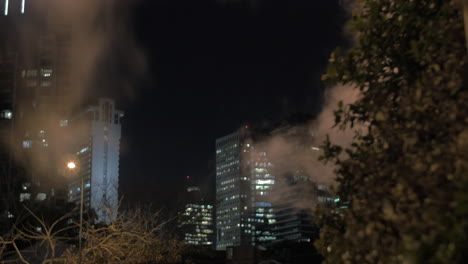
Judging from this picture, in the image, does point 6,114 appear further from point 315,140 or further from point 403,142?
point 403,142

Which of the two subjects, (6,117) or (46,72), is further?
(46,72)

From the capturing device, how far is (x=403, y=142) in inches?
174

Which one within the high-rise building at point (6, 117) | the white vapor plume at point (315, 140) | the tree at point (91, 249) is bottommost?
the tree at point (91, 249)

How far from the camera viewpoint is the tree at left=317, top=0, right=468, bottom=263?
3.39 metres

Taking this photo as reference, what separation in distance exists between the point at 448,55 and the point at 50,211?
40.1m

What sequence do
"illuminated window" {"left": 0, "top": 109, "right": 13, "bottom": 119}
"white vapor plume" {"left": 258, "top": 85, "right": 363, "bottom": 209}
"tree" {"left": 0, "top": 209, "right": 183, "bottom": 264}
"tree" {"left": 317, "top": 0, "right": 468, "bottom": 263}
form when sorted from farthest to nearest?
"illuminated window" {"left": 0, "top": 109, "right": 13, "bottom": 119}, "tree" {"left": 0, "top": 209, "right": 183, "bottom": 264}, "white vapor plume" {"left": 258, "top": 85, "right": 363, "bottom": 209}, "tree" {"left": 317, "top": 0, "right": 468, "bottom": 263}

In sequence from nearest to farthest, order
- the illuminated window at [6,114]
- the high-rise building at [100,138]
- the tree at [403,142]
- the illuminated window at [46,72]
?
the tree at [403,142] → the illuminated window at [6,114] → the illuminated window at [46,72] → the high-rise building at [100,138]

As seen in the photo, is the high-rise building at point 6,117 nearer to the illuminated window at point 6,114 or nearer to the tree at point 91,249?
the illuminated window at point 6,114

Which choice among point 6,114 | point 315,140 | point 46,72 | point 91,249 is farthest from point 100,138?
point 315,140

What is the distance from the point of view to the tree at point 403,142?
3391 mm

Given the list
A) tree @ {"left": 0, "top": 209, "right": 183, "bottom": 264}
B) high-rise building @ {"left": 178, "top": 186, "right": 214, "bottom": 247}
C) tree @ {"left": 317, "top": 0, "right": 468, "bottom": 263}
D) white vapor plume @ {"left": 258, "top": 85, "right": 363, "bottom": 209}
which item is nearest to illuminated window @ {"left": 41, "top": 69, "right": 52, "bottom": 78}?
white vapor plume @ {"left": 258, "top": 85, "right": 363, "bottom": 209}

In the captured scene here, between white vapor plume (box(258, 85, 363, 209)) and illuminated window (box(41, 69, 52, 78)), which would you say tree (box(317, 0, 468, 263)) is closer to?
white vapor plume (box(258, 85, 363, 209))

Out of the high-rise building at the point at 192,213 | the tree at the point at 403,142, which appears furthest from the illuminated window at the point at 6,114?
the tree at the point at 403,142

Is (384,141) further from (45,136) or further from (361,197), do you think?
(45,136)
